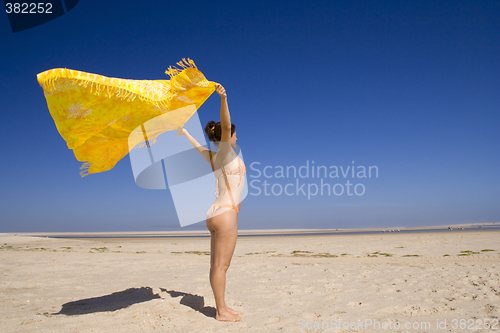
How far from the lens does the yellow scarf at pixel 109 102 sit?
3076 millimetres

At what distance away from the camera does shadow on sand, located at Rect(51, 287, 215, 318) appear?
3.62 meters

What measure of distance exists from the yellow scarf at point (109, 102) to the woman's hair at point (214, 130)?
0.36m

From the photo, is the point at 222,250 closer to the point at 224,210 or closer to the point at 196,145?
the point at 224,210

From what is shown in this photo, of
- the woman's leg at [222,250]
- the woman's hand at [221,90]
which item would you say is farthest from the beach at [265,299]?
the woman's hand at [221,90]

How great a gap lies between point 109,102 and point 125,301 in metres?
2.69

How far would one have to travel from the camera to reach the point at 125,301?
3986 mm

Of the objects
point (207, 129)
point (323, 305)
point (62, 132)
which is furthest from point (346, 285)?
point (62, 132)

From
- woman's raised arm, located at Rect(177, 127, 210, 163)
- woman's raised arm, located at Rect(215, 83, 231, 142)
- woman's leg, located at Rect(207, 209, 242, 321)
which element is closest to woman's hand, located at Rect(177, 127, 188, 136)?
woman's raised arm, located at Rect(177, 127, 210, 163)

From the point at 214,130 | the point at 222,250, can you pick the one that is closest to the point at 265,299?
the point at 222,250

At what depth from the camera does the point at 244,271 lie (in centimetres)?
629

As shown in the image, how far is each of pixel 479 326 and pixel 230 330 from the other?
2.46 m

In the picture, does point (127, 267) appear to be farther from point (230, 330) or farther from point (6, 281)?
point (230, 330)

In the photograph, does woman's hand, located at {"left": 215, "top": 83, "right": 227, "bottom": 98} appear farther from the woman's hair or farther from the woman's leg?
the woman's leg

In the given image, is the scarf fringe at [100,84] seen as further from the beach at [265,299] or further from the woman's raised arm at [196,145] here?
the beach at [265,299]
